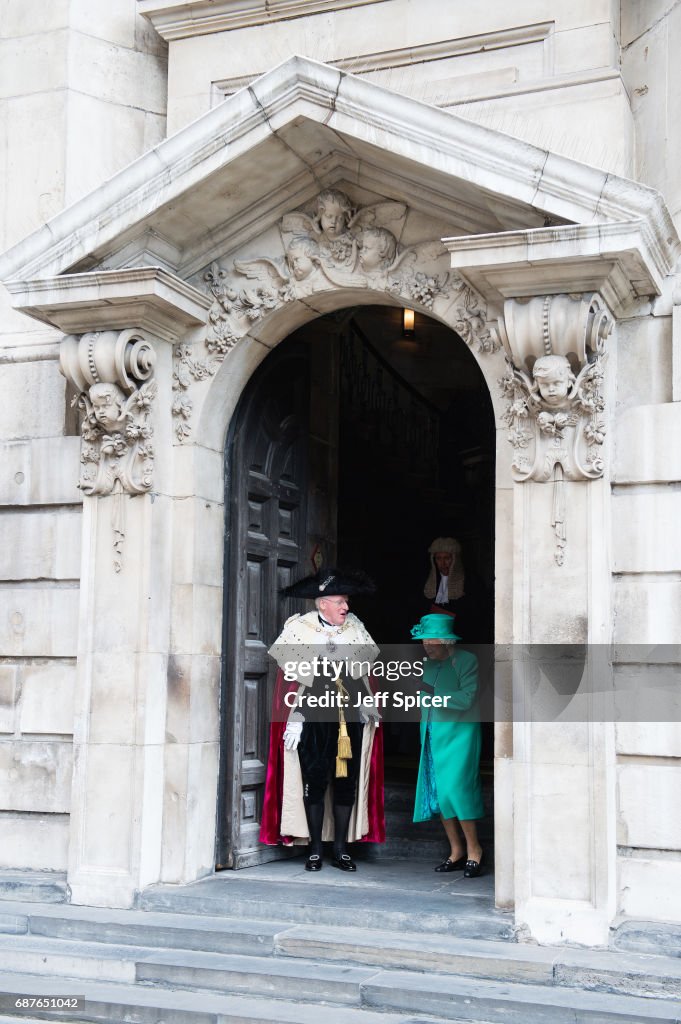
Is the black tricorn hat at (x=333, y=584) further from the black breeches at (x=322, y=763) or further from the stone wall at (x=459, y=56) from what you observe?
the stone wall at (x=459, y=56)

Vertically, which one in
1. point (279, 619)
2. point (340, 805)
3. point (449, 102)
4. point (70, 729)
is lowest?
point (340, 805)

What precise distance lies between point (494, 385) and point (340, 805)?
9.75 feet

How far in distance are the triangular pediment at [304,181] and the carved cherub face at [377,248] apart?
23 centimetres

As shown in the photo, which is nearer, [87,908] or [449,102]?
[87,908]

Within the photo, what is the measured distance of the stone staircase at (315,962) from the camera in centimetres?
571

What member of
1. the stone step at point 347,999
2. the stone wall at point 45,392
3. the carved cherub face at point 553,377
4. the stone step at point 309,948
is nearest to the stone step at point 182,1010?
the stone step at point 347,999

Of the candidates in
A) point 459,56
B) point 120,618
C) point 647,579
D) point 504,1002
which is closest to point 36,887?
point 120,618

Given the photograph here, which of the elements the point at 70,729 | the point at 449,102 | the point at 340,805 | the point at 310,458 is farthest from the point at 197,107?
the point at 340,805

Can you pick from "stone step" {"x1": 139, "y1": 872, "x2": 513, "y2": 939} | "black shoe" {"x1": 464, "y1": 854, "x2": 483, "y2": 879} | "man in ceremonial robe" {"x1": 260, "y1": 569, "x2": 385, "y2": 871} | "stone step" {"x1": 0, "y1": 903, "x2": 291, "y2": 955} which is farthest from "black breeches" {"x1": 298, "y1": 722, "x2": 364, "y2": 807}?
"stone step" {"x1": 0, "y1": 903, "x2": 291, "y2": 955}

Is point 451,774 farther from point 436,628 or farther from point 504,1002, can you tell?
point 504,1002

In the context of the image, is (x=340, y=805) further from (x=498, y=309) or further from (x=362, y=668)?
(x=498, y=309)

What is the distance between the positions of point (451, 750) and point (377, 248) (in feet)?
10.4

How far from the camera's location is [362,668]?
8.12m

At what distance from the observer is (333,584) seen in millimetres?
8109
